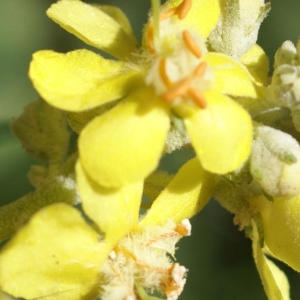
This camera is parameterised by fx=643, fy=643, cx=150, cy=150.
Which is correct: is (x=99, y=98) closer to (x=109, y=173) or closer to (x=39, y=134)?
(x=109, y=173)

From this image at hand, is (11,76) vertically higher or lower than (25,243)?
lower

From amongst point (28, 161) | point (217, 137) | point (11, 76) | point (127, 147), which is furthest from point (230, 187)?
point (11, 76)

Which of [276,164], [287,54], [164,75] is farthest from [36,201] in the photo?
[287,54]

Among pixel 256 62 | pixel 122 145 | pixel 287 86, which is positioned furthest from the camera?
pixel 256 62

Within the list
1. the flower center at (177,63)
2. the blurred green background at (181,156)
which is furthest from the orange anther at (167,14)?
the blurred green background at (181,156)

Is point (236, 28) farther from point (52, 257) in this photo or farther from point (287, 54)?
point (52, 257)

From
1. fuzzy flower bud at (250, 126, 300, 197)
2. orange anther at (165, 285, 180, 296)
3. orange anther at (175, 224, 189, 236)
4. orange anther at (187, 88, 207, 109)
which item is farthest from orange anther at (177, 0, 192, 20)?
orange anther at (165, 285, 180, 296)
